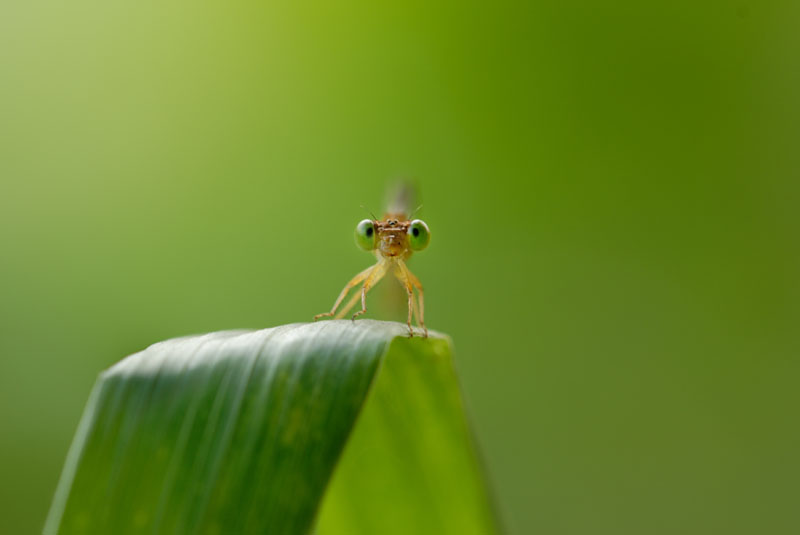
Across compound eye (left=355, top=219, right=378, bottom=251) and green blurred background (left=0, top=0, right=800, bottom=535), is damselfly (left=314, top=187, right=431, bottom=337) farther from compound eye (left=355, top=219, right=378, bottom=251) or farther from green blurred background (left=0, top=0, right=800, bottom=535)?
green blurred background (left=0, top=0, right=800, bottom=535)

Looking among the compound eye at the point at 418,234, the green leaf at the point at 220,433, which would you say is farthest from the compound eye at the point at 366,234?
the green leaf at the point at 220,433

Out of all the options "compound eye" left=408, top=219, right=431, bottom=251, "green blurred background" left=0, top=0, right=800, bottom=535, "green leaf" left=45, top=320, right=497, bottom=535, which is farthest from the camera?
"green blurred background" left=0, top=0, right=800, bottom=535

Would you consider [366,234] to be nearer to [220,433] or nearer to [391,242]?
[391,242]

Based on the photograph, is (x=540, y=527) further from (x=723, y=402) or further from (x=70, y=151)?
(x=70, y=151)

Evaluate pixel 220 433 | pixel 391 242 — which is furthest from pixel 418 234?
pixel 220 433

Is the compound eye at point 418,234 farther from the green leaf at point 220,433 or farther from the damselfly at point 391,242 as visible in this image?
the green leaf at point 220,433

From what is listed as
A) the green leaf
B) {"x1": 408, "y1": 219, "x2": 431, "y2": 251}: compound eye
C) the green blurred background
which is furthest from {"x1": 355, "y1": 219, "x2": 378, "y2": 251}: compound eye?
the green blurred background

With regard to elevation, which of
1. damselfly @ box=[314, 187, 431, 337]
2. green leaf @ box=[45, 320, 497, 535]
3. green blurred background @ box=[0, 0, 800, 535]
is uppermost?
green blurred background @ box=[0, 0, 800, 535]
